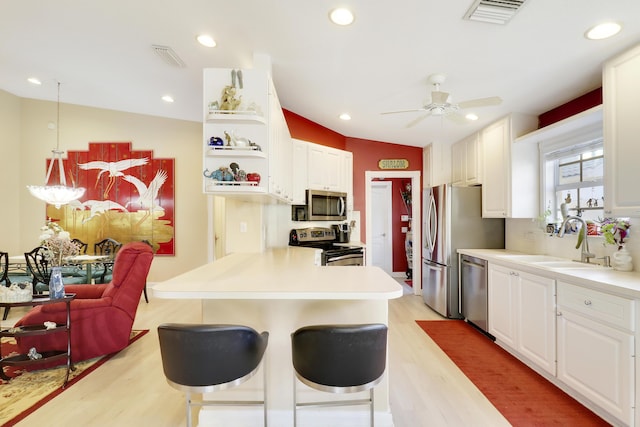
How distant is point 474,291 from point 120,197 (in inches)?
225

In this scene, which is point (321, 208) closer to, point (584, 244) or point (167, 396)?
point (167, 396)

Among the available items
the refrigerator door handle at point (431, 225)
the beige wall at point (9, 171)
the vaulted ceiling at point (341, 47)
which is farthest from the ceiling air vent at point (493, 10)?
the beige wall at point (9, 171)

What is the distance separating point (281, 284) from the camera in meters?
1.61

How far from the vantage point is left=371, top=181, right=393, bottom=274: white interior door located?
6.71m

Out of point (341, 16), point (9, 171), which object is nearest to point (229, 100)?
point (341, 16)

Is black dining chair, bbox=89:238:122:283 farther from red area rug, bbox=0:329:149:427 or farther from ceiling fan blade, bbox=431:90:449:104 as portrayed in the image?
ceiling fan blade, bbox=431:90:449:104

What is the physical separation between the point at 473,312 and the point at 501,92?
94.6 inches

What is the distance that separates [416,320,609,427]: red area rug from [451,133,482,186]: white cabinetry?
2003 mm

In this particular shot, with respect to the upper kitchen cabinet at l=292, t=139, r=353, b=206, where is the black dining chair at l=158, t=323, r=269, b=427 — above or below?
below

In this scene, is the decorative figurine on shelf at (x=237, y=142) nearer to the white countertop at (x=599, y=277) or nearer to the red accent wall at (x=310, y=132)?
the red accent wall at (x=310, y=132)

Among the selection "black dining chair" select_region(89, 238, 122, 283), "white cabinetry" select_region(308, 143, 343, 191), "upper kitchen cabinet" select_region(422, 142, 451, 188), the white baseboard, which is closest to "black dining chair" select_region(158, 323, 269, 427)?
the white baseboard

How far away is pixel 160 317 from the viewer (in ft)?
13.2

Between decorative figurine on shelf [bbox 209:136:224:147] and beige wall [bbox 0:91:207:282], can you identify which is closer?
decorative figurine on shelf [bbox 209:136:224:147]

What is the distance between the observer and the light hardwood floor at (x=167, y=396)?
1971 millimetres
